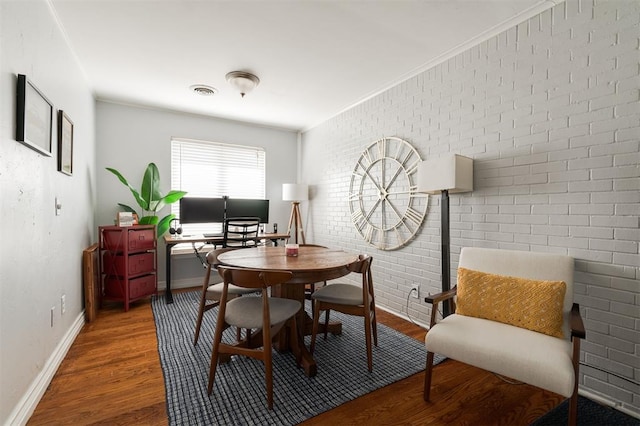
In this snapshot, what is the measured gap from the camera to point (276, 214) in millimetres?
5105

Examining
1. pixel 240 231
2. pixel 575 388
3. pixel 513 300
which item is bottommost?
pixel 575 388

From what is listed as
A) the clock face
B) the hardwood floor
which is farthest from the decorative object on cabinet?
the clock face

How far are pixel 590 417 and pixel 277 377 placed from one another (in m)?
1.83

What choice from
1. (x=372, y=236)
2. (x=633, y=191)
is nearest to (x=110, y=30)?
(x=372, y=236)

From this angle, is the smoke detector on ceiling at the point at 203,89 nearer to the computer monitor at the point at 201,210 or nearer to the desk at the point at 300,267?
the computer monitor at the point at 201,210

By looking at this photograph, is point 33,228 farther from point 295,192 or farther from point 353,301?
point 295,192

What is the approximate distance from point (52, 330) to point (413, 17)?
134 inches

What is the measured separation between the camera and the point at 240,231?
12.3ft

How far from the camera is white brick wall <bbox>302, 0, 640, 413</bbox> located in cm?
171

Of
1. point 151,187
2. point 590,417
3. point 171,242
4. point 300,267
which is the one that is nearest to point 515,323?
point 590,417

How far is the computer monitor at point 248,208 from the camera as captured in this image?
4.36 meters

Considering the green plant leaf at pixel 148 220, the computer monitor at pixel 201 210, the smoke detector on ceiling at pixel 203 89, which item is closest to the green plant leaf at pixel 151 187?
the green plant leaf at pixel 148 220

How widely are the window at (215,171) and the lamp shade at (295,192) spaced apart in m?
0.49

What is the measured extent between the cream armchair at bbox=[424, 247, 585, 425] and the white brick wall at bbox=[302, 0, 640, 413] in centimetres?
25
